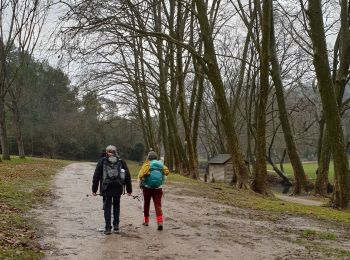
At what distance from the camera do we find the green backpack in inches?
416

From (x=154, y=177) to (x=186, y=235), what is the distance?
1457 mm

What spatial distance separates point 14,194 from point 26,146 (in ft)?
178

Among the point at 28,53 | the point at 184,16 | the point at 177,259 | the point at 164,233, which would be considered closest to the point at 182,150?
the point at 184,16

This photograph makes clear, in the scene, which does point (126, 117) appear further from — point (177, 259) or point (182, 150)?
point (177, 259)

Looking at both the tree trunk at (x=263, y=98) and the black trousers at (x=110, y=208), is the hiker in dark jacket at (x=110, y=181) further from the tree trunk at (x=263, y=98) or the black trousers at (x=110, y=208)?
the tree trunk at (x=263, y=98)

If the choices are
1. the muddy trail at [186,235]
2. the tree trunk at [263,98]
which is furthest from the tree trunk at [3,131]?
the muddy trail at [186,235]

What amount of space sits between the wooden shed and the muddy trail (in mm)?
26203

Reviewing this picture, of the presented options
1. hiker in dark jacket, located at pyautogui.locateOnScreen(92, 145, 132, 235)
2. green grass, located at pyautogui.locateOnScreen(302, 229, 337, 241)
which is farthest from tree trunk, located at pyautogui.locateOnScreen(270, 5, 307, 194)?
hiker in dark jacket, located at pyautogui.locateOnScreen(92, 145, 132, 235)

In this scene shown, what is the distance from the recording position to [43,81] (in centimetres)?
6544

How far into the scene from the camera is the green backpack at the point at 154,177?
34.7ft

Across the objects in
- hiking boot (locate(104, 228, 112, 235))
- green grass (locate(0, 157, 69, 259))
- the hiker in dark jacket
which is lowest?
hiking boot (locate(104, 228, 112, 235))

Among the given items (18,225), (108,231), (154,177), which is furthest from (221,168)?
(18,225)

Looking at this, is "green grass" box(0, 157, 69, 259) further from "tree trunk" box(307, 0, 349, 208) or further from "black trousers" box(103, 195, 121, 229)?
"tree trunk" box(307, 0, 349, 208)

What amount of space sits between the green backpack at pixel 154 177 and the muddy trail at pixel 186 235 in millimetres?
905
